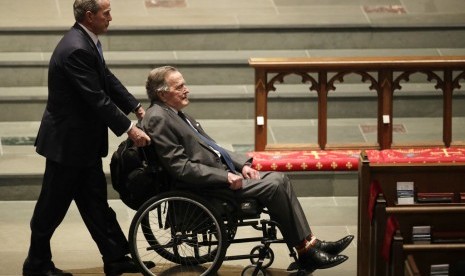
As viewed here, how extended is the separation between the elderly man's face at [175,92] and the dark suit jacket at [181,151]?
4 centimetres

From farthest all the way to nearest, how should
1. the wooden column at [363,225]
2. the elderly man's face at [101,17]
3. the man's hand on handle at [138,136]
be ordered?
the elderly man's face at [101,17] < the man's hand on handle at [138,136] < the wooden column at [363,225]

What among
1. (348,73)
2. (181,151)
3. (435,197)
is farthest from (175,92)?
(348,73)

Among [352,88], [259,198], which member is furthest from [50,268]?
[352,88]

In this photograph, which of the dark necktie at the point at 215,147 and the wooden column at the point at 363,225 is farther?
the dark necktie at the point at 215,147

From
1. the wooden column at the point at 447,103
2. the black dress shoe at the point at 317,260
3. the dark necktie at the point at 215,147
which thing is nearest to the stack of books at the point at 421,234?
the black dress shoe at the point at 317,260

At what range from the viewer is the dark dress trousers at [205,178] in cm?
632

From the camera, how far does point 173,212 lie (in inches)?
249

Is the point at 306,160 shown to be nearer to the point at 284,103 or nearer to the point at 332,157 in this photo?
the point at 332,157

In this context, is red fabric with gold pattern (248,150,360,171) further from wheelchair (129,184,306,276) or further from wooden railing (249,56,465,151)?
wheelchair (129,184,306,276)

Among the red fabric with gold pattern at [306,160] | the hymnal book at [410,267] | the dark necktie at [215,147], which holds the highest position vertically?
the dark necktie at [215,147]

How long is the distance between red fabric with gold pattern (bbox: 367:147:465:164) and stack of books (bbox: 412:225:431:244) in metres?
1.88

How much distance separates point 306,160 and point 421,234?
7.23 feet

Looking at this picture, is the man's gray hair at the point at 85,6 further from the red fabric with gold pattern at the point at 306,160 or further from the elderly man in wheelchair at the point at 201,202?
the red fabric with gold pattern at the point at 306,160

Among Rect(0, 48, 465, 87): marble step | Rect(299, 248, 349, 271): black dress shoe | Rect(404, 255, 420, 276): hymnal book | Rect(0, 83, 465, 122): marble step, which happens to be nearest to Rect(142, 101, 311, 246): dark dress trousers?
Rect(299, 248, 349, 271): black dress shoe
